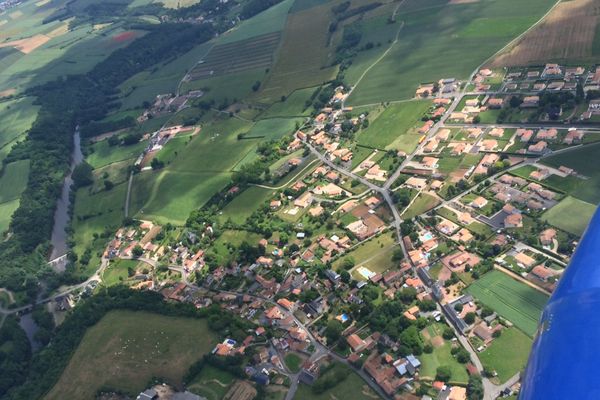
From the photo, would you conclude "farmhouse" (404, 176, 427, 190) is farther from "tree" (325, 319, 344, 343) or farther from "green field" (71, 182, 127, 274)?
"green field" (71, 182, 127, 274)

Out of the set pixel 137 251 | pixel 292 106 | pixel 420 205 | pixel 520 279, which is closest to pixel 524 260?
pixel 520 279

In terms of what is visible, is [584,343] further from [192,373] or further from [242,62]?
[242,62]

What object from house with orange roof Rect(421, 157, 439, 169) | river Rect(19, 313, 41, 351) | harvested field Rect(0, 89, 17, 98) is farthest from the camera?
harvested field Rect(0, 89, 17, 98)

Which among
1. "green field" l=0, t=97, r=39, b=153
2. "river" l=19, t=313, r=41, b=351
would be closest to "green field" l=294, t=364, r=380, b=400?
"river" l=19, t=313, r=41, b=351

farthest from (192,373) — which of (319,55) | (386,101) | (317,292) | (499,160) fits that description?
(319,55)

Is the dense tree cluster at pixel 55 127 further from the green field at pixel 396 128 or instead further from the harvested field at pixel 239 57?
the green field at pixel 396 128

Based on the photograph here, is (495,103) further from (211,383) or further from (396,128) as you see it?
(211,383)

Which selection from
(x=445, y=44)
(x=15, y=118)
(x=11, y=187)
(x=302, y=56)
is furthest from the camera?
(x=15, y=118)

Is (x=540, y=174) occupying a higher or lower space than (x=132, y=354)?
higher
